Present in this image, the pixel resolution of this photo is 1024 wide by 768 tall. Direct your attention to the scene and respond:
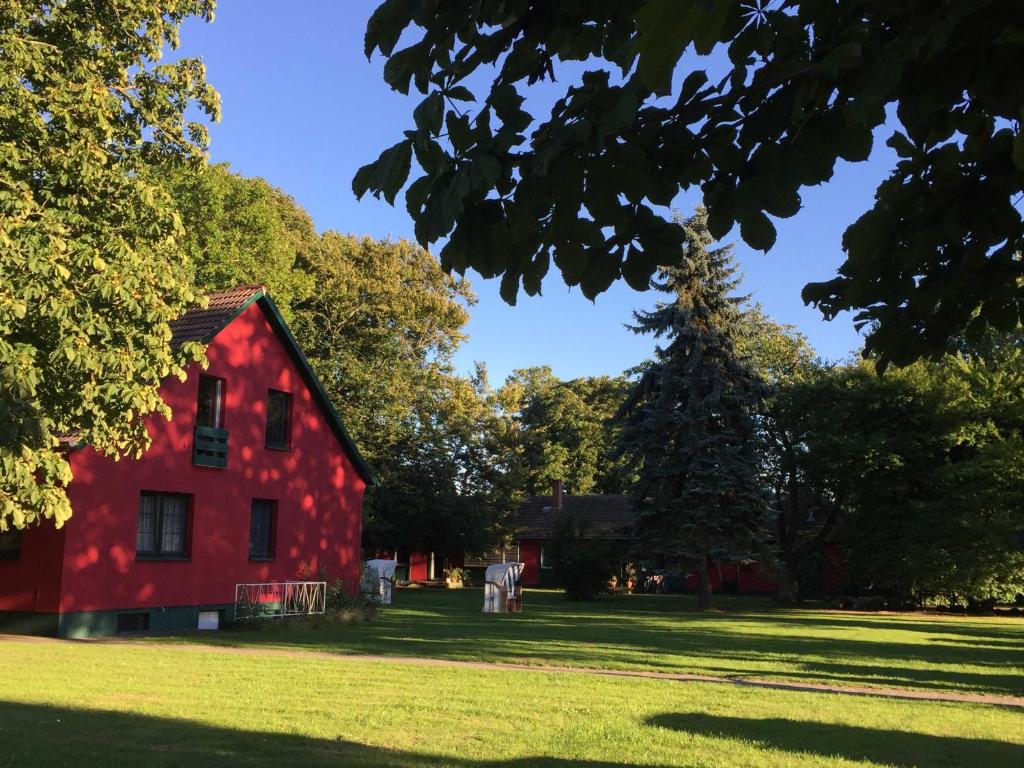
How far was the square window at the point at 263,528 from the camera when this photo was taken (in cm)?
2500

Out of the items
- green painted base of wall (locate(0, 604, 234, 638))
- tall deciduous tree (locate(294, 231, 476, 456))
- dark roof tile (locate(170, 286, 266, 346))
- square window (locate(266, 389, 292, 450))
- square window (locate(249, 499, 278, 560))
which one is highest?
tall deciduous tree (locate(294, 231, 476, 456))

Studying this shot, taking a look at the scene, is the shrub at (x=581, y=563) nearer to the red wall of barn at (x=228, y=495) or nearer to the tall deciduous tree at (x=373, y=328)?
the tall deciduous tree at (x=373, y=328)

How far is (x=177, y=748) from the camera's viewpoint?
8000 millimetres

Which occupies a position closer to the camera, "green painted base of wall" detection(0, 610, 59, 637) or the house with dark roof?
"green painted base of wall" detection(0, 610, 59, 637)

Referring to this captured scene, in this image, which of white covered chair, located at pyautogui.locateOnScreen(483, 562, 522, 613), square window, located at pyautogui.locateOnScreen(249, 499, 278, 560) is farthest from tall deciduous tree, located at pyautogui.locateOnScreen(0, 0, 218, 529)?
white covered chair, located at pyautogui.locateOnScreen(483, 562, 522, 613)

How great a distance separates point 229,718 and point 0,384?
502 centimetres

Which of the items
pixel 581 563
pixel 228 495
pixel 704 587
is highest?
pixel 228 495

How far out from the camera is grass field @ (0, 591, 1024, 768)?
8102mm

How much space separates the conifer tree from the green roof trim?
11884mm

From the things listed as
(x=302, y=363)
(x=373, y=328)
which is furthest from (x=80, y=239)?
(x=373, y=328)

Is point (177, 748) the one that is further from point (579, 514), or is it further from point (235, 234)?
point (579, 514)

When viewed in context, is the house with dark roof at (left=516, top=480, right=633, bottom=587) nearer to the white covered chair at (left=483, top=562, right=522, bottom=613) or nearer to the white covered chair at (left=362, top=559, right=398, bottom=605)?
the white covered chair at (left=362, top=559, right=398, bottom=605)

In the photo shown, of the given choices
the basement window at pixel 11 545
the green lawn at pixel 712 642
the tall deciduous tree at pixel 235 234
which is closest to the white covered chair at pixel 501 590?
the green lawn at pixel 712 642

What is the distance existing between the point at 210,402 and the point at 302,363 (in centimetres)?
320
